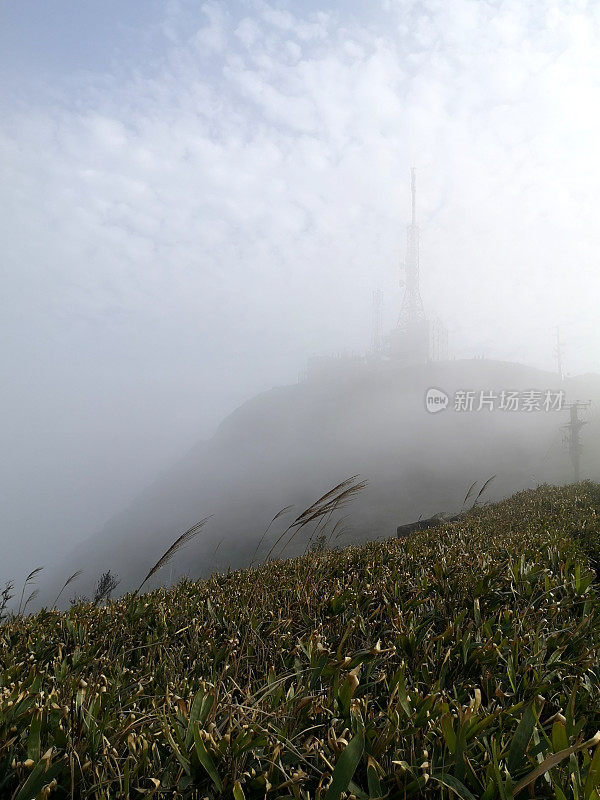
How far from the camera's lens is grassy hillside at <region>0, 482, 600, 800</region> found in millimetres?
1356

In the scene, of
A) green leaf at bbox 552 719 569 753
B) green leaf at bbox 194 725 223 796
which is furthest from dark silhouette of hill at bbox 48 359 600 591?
green leaf at bbox 552 719 569 753

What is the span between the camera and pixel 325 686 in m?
2.09

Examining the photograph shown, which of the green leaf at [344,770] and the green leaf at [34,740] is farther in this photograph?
the green leaf at [34,740]

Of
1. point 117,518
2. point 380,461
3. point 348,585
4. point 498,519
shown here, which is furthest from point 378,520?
point 117,518

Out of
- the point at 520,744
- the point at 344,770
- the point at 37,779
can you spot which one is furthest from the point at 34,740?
the point at 520,744

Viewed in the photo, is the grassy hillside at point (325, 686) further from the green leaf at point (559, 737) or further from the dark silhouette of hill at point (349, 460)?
the dark silhouette of hill at point (349, 460)

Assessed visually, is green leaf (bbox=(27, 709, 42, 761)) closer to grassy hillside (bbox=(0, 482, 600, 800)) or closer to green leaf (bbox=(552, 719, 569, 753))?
grassy hillside (bbox=(0, 482, 600, 800))

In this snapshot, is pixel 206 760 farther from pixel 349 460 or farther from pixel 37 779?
pixel 349 460

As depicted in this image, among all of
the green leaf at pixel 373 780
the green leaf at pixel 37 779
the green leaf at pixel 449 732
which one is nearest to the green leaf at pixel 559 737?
the green leaf at pixel 449 732

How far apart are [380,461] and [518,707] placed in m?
93.5

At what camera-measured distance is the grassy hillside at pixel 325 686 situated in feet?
4.45

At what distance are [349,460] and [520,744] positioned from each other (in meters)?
106

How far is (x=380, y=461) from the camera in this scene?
303 feet

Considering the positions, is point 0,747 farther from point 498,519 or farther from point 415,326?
point 415,326
